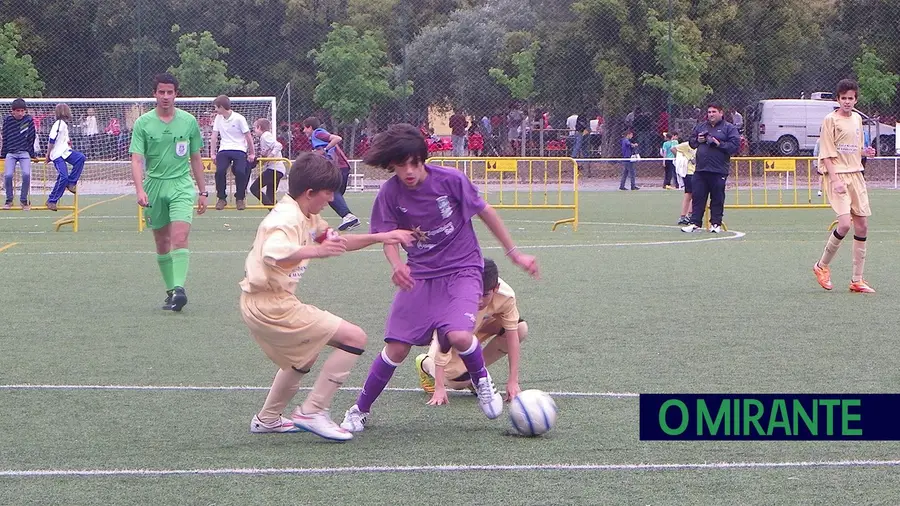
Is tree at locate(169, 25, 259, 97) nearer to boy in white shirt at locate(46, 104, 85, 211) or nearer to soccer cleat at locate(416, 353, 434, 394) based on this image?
boy in white shirt at locate(46, 104, 85, 211)

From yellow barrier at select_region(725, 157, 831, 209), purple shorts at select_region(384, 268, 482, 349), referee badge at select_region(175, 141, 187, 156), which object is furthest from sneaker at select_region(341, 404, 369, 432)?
yellow barrier at select_region(725, 157, 831, 209)

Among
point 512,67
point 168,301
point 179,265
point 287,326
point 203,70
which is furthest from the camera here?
point 512,67

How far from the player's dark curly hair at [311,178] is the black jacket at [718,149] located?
508 inches

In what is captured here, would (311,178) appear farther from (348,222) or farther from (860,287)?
(348,222)

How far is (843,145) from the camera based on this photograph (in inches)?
455

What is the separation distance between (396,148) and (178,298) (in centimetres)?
503

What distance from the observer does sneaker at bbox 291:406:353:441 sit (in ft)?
20.1

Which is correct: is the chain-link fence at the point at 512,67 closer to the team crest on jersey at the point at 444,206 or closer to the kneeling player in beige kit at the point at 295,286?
the team crest on jersey at the point at 444,206

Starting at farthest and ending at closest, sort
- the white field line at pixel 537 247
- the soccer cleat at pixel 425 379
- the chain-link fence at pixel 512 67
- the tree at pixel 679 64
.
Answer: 1. the chain-link fence at pixel 512 67
2. the tree at pixel 679 64
3. the white field line at pixel 537 247
4. the soccer cleat at pixel 425 379

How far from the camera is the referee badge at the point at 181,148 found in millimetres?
10797

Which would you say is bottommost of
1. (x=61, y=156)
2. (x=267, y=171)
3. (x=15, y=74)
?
(x=267, y=171)

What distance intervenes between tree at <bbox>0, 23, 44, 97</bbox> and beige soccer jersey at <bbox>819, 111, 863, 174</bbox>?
24.5m

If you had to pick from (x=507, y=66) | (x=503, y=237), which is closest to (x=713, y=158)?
(x=503, y=237)

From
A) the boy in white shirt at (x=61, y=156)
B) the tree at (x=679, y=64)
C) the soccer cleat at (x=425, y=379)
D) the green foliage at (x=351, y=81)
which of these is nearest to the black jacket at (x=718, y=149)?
the boy in white shirt at (x=61, y=156)
